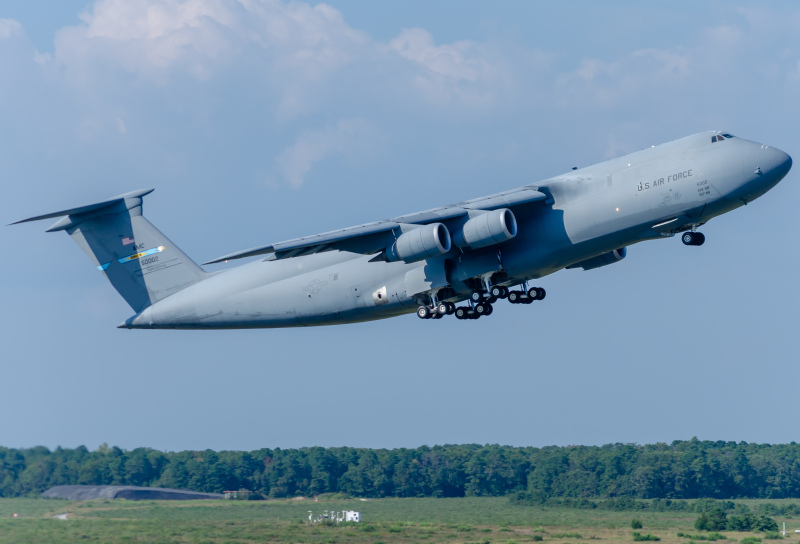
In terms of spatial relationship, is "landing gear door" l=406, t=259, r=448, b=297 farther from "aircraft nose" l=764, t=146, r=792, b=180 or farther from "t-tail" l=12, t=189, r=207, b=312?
"aircraft nose" l=764, t=146, r=792, b=180

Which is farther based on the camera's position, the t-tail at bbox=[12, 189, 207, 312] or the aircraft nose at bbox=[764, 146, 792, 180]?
the t-tail at bbox=[12, 189, 207, 312]

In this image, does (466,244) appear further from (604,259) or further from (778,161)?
(778,161)

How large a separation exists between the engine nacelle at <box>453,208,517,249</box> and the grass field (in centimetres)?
696

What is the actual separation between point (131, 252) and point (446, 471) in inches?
578

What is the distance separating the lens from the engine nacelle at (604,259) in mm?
25516

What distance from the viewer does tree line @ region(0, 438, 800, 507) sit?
27391mm

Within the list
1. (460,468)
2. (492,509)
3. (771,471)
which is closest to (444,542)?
(492,509)

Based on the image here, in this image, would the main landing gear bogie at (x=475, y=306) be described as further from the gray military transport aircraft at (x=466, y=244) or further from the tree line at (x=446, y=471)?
the tree line at (x=446, y=471)

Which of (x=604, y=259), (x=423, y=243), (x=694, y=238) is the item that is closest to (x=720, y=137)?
(x=694, y=238)

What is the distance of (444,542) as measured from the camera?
2502 centimetres

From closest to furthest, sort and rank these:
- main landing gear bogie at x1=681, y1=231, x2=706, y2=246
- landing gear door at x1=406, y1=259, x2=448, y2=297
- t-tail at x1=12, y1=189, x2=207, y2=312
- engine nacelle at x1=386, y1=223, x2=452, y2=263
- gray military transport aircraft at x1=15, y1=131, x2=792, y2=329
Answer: gray military transport aircraft at x1=15, y1=131, x2=792, y2=329 < engine nacelle at x1=386, y1=223, x2=452, y2=263 < main landing gear bogie at x1=681, y1=231, x2=706, y2=246 < landing gear door at x1=406, y1=259, x2=448, y2=297 < t-tail at x1=12, y1=189, x2=207, y2=312

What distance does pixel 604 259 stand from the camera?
25656mm

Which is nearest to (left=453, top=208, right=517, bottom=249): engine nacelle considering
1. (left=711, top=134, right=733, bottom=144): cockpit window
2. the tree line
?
(left=711, top=134, right=733, bottom=144): cockpit window

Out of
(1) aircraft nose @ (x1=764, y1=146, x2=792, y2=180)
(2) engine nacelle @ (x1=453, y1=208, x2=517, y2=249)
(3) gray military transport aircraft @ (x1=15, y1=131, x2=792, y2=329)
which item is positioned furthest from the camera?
(2) engine nacelle @ (x1=453, y1=208, x2=517, y2=249)
